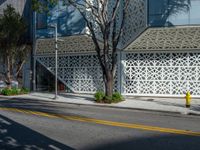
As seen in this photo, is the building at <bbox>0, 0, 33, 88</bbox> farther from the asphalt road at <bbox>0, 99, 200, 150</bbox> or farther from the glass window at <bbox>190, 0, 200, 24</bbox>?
the asphalt road at <bbox>0, 99, 200, 150</bbox>

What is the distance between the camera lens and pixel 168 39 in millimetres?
24203

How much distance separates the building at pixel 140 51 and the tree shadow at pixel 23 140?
12.7 metres

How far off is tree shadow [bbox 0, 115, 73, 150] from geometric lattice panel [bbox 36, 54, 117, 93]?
56.8 feet

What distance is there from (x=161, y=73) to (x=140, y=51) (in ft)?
7.08

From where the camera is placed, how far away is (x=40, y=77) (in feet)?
109

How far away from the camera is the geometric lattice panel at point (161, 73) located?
25.9 m

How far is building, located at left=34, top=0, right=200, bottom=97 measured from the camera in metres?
22.0

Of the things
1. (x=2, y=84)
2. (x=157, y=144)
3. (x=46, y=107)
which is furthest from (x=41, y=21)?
(x=157, y=144)

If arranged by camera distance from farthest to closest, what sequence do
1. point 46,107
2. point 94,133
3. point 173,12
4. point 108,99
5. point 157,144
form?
1. point 108,99
2. point 173,12
3. point 46,107
4. point 94,133
5. point 157,144

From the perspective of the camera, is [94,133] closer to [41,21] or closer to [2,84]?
[41,21]

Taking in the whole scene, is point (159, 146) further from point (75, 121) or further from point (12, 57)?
point (12, 57)

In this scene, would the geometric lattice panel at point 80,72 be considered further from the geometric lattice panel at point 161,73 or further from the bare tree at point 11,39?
the geometric lattice panel at point 161,73

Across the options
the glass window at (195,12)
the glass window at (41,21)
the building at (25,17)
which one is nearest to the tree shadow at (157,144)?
the glass window at (195,12)

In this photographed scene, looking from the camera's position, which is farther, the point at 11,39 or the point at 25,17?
the point at 25,17
